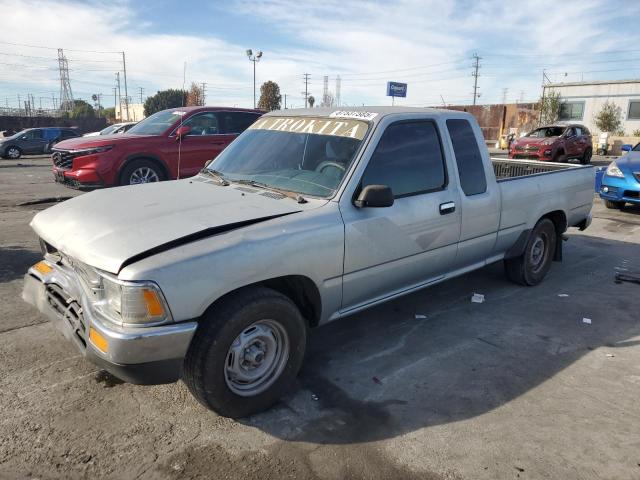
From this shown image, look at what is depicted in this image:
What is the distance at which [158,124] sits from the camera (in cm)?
965

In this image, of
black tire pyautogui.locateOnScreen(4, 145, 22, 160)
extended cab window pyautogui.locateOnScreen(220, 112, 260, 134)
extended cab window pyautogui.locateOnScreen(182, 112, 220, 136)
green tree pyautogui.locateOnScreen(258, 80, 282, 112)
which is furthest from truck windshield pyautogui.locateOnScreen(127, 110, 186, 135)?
→ green tree pyautogui.locateOnScreen(258, 80, 282, 112)

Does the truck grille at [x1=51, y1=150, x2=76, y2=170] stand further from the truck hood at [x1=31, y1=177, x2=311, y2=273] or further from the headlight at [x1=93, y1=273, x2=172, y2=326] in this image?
the headlight at [x1=93, y1=273, x2=172, y2=326]

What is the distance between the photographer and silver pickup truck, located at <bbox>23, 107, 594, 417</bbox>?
2.57 metres

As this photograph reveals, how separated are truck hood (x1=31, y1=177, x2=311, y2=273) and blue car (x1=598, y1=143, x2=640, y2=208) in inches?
345

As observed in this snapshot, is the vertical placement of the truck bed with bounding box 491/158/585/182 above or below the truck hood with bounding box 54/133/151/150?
below

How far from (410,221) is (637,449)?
1.97 m

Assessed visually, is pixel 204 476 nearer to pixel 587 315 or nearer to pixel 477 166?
pixel 477 166

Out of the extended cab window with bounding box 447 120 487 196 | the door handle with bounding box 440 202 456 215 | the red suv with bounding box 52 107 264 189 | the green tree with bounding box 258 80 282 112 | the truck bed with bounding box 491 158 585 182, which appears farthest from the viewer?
the green tree with bounding box 258 80 282 112

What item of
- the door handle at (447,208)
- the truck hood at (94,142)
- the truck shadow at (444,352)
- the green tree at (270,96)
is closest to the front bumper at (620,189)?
the truck shadow at (444,352)

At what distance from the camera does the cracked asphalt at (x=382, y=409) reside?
8.64 feet

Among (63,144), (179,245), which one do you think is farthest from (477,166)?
(63,144)

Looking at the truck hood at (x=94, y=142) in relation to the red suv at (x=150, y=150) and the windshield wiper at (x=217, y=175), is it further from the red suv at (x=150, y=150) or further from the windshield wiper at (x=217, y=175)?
the windshield wiper at (x=217, y=175)

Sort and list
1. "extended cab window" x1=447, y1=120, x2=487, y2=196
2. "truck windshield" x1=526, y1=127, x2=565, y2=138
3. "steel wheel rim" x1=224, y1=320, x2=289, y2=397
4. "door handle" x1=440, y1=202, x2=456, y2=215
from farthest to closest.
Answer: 1. "truck windshield" x1=526, y1=127, x2=565, y2=138
2. "extended cab window" x1=447, y1=120, x2=487, y2=196
3. "door handle" x1=440, y1=202, x2=456, y2=215
4. "steel wheel rim" x1=224, y1=320, x2=289, y2=397

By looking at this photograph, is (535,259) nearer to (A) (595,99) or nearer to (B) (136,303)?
(B) (136,303)
